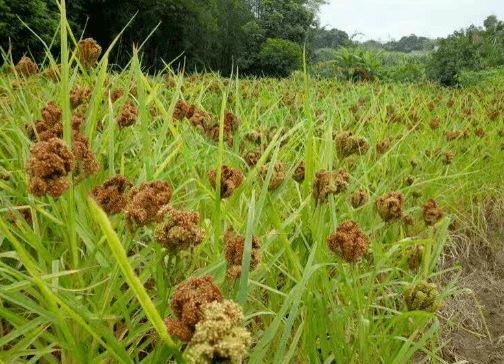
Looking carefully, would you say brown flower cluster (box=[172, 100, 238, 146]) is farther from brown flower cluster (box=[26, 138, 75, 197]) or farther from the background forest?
the background forest

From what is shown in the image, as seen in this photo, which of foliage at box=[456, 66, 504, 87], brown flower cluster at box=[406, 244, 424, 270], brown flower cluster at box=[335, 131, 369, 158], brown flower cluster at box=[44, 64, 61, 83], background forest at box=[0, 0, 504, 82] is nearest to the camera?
brown flower cluster at box=[406, 244, 424, 270]

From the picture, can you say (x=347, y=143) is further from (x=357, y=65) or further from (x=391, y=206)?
(x=357, y=65)

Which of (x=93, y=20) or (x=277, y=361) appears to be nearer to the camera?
(x=277, y=361)

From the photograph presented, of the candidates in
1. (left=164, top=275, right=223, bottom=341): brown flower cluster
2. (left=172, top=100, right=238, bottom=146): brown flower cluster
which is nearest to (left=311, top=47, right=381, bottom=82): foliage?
(left=172, top=100, right=238, bottom=146): brown flower cluster

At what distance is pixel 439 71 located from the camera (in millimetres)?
12266

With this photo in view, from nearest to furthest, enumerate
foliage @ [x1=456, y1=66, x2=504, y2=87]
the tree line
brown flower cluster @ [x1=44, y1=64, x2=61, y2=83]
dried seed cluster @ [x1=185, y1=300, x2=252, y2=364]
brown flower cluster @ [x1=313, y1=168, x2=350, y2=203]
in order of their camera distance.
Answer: dried seed cluster @ [x1=185, y1=300, x2=252, y2=364] → brown flower cluster @ [x1=313, y1=168, x2=350, y2=203] → brown flower cluster @ [x1=44, y1=64, x2=61, y2=83] → foliage @ [x1=456, y1=66, x2=504, y2=87] → the tree line

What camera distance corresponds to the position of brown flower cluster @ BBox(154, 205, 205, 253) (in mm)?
564

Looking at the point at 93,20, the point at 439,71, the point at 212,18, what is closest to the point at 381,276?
the point at 439,71

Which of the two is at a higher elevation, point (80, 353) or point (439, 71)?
point (439, 71)

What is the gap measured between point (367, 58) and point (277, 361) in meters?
12.2

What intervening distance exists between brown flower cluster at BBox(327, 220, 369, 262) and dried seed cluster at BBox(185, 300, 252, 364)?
0.46m

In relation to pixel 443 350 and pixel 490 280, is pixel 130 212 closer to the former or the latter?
pixel 443 350

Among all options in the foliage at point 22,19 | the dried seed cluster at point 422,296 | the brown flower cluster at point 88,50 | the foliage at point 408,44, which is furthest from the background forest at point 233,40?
the foliage at point 408,44

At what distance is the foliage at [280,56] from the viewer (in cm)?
2044
